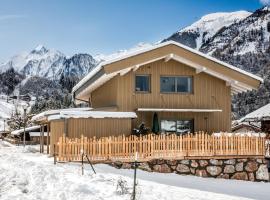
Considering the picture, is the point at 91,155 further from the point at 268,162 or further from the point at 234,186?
the point at 268,162

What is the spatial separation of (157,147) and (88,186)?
8.59m

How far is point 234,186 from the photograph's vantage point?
813 inches

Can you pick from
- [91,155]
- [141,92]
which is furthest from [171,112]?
[91,155]

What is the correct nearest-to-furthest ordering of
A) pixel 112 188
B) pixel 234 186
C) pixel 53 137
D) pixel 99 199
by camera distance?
pixel 99 199, pixel 112 188, pixel 234 186, pixel 53 137

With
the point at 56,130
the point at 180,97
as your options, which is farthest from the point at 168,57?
the point at 56,130

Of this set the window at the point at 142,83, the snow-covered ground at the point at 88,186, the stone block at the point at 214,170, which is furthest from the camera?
the window at the point at 142,83

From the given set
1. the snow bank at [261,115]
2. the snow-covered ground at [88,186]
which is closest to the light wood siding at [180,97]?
the snow bank at [261,115]

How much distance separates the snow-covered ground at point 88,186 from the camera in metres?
14.0

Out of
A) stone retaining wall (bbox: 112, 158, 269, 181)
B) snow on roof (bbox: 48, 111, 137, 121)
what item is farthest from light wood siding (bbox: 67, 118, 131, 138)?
stone retaining wall (bbox: 112, 158, 269, 181)

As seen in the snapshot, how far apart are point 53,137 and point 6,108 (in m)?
177

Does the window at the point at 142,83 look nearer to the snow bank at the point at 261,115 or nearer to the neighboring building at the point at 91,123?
the neighboring building at the point at 91,123

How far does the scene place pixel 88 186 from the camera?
49.2ft

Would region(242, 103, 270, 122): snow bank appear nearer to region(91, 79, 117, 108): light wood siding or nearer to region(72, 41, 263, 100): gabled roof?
region(72, 41, 263, 100): gabled roof

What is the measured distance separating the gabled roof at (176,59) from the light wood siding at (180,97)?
537 millimetres
